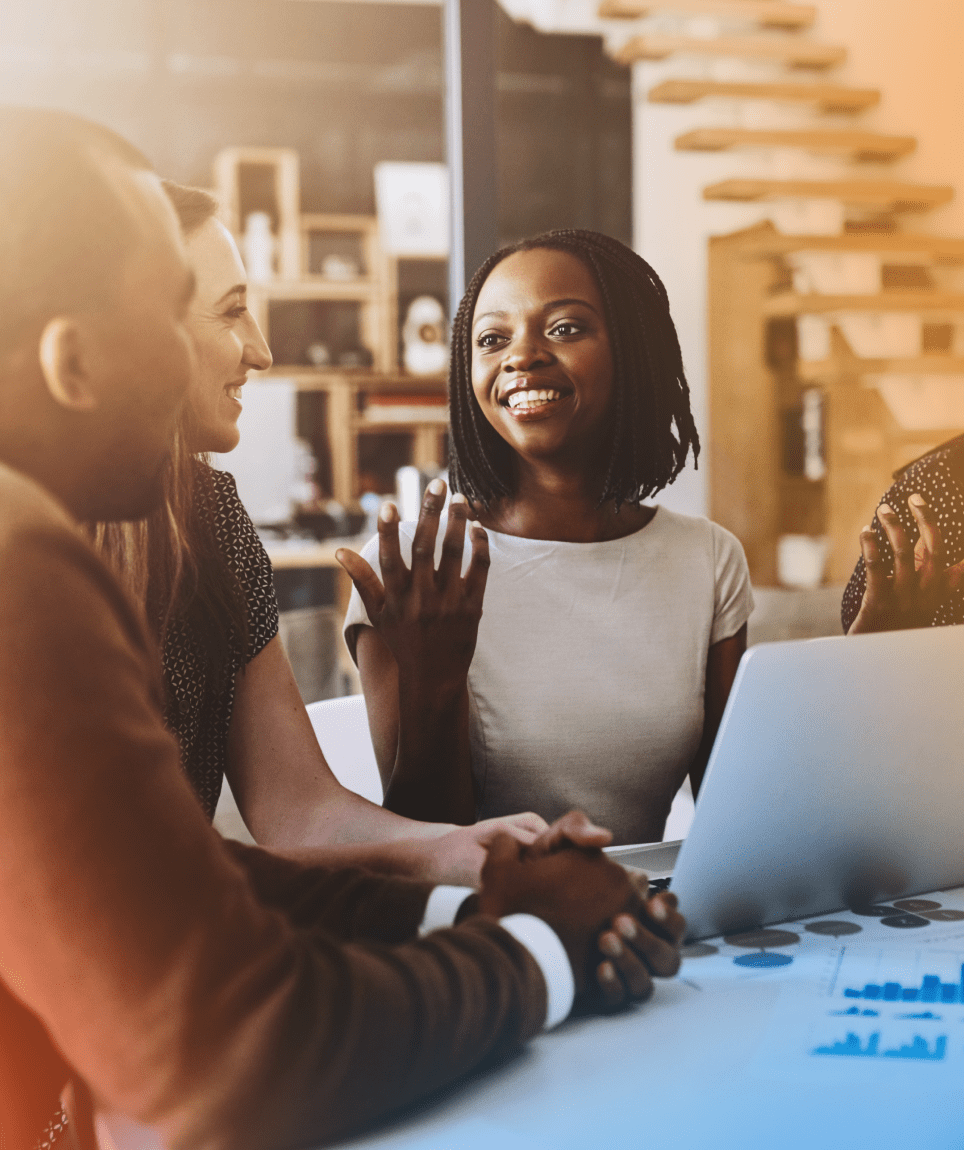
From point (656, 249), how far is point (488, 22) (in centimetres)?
306

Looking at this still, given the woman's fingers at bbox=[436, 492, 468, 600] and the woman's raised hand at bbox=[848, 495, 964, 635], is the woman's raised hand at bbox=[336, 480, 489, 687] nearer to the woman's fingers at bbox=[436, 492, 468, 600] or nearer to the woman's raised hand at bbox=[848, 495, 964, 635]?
the woman's fingers at bbox=[436, 492, 468, 600]

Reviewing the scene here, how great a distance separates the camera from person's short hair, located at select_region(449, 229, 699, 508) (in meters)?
1.29

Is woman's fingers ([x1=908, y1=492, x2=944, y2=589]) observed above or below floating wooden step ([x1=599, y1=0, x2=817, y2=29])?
below

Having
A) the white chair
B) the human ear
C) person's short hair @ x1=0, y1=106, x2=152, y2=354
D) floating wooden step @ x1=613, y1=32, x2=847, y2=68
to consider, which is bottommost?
the white chair

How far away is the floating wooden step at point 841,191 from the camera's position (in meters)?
3.42

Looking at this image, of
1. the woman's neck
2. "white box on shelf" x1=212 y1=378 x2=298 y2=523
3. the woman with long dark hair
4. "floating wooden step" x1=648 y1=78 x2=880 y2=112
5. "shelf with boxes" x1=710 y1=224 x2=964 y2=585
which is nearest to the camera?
the woman with long dark hair

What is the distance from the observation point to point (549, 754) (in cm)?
124

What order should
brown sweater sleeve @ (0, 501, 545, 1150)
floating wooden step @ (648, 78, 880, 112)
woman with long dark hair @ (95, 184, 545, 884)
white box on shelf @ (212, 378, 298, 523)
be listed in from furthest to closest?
white box on shelf @ (212, 378, 298, 523)
floating wooden step @ (648, 78, 880, 112)
woman with long dark hair @ (95, 184, 545, 884)
brown sweater sleeve @ (0, 501, 545, 1150)

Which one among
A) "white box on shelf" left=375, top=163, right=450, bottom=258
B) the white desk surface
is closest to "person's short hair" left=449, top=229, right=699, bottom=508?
the white desk surface

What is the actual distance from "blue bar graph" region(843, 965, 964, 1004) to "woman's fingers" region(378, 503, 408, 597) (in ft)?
1.45

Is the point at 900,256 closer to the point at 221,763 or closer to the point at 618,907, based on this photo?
the point at 221,763

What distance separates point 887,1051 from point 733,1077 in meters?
0.09

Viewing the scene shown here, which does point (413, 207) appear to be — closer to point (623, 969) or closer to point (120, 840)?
point (623, 969)

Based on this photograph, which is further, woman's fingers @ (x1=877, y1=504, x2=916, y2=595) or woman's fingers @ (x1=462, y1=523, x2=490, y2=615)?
woman's fingers @ (x1=877, y1=504, x2=916, y2=595)
